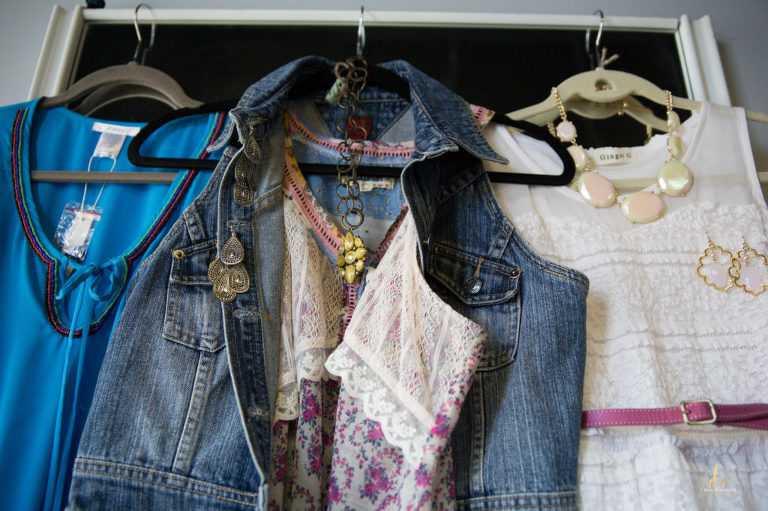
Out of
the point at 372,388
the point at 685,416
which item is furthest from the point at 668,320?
the point at 372,388

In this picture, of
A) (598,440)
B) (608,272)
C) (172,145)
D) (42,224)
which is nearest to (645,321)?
(608,272)

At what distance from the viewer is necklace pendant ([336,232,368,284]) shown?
78 cm

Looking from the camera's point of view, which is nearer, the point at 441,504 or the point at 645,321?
the point at 441,504

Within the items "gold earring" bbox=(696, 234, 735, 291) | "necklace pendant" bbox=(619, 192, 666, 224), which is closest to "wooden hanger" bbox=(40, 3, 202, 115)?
A: "necklace pendant" bbox=(619, 192, 666, 224)

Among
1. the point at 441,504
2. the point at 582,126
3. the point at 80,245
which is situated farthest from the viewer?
the point at 582,126

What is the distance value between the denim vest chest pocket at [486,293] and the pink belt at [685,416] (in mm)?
154

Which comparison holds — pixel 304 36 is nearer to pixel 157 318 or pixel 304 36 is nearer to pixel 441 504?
pixel 157 318

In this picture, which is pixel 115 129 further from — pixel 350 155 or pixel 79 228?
pixel 350 155

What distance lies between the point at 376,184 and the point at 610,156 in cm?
44

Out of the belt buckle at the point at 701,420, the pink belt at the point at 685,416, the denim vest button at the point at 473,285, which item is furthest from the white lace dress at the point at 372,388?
the belt buckle at the point at 701,420

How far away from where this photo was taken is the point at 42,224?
0.90 metres

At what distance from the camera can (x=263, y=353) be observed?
0.74m

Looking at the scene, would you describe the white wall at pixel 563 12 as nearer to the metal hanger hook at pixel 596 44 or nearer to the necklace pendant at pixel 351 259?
the metal hanger hook at pixel 596 44

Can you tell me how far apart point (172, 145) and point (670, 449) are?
3.21 ft
